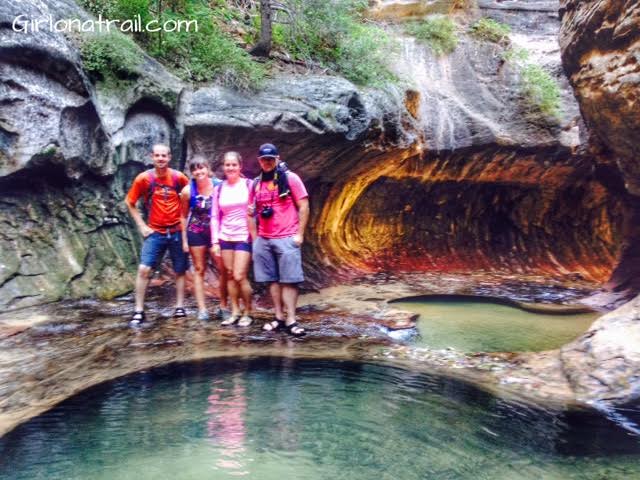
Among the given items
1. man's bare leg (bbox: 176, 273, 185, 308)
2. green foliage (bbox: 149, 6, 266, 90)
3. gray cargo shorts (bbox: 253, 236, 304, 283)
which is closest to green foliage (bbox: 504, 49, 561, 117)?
green foliage (bbox: 149, 6, 266, 90)

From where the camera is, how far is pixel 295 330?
5410 millimetres

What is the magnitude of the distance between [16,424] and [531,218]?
35.5ft

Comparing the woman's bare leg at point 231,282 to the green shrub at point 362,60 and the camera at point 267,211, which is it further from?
the green shrub at point 362,60

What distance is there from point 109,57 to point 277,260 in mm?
3838

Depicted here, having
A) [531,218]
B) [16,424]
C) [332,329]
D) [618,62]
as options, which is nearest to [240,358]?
[332,329]

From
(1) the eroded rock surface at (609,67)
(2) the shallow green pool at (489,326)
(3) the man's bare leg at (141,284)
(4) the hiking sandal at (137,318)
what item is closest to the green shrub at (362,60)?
A: (1) the eroded rock surface at (609,67)

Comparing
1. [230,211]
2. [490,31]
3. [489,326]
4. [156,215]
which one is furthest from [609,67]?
[490,31]

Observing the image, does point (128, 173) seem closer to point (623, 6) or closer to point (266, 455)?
point (266, 455)

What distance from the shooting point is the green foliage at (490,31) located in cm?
1148

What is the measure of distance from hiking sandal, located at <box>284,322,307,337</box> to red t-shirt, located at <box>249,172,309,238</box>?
96cm

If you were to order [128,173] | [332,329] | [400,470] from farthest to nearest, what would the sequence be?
1. [128,173]
2. [332,329]
3. [400,470]

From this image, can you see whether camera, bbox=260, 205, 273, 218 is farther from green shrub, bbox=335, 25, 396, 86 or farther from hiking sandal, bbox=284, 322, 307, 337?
green shrub, bbox=335, 25, 396, 86

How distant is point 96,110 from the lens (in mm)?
6652

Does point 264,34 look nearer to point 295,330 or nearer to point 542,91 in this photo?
point 295,330
